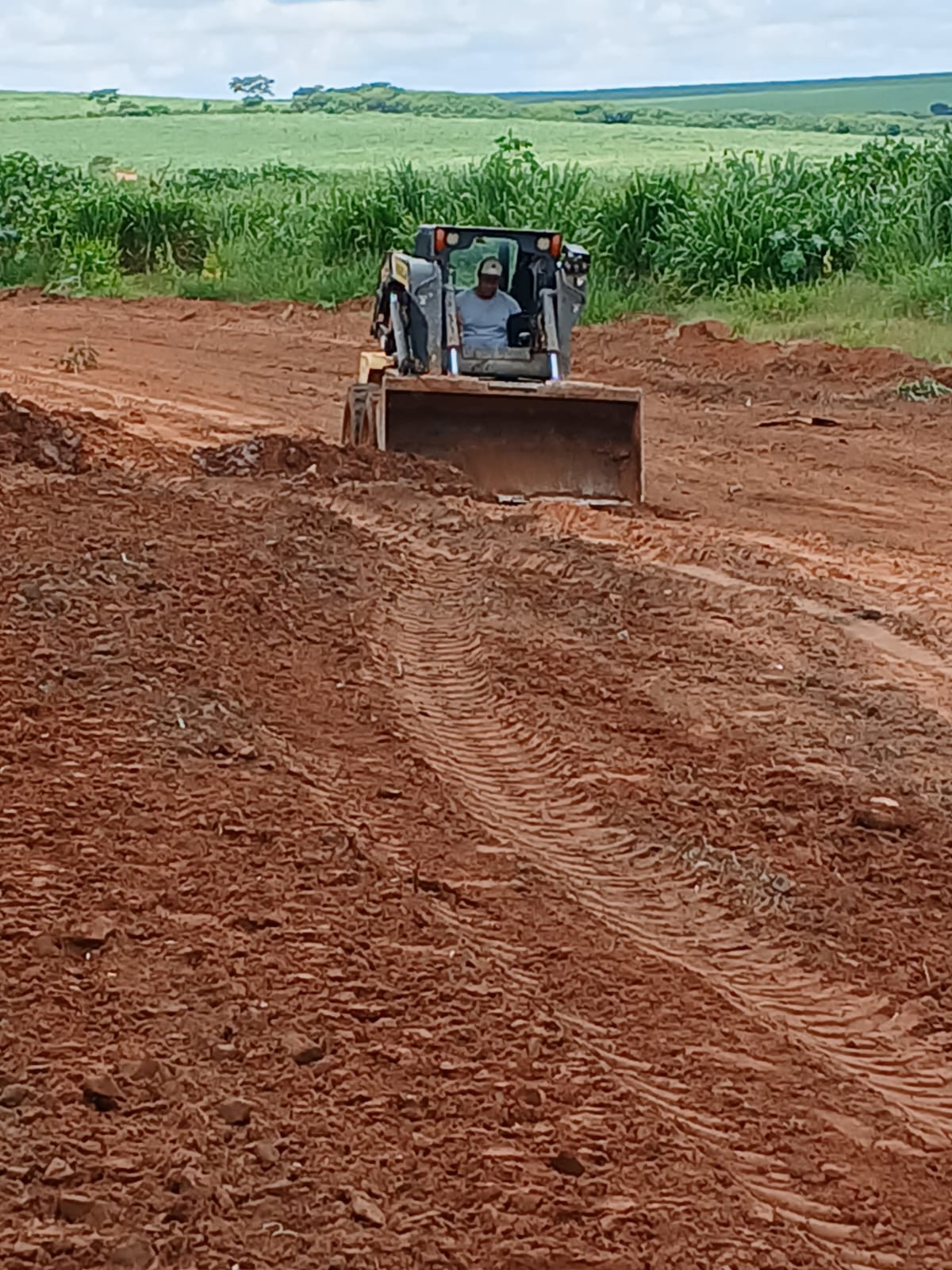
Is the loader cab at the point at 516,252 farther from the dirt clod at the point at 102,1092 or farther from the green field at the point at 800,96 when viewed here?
the green field at the point at 800,96

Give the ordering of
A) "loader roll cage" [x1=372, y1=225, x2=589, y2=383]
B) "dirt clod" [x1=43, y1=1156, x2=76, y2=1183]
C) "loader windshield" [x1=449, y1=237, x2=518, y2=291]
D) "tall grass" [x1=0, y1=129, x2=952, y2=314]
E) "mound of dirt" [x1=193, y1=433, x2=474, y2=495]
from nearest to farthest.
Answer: "dirt clod" [x1=43, y1=1156, x2=76, y2=1183]
"mound of dirt" [x1=193, y1=433, x2=474, y2=495]
"loader roll cage" [x1=372, y1=225, x2=589, y2=383]
"loader windshield" [x1=449, y1=237, x2=518, y2=291]
"tall grass" [x1=0, y1=129, x2=952, y2=314]

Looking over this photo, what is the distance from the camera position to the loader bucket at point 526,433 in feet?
35.2

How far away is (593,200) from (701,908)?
18819mm

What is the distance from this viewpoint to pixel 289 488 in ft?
33.9

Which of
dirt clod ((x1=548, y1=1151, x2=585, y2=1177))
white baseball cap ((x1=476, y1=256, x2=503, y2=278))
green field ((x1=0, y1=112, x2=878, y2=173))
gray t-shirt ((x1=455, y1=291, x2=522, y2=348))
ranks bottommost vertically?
dirt clod ((x1=548, y1=1151, x2=585, y2=1177))

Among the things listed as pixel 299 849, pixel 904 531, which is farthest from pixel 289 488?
pixel 299 849

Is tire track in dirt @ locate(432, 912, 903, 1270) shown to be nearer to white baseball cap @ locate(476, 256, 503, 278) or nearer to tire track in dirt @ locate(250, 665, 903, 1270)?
tire track in dirt @ locate(250, 665, 903, 1270)

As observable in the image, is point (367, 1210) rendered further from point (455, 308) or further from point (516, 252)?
point (516, 252)

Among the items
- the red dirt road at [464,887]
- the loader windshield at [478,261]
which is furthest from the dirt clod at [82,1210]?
the loader windshield at [478,261]

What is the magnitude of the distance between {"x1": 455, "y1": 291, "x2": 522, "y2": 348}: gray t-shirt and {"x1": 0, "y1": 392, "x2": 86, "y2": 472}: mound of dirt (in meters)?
2.78

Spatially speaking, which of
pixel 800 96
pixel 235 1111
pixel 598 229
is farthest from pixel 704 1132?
pixel 800 96

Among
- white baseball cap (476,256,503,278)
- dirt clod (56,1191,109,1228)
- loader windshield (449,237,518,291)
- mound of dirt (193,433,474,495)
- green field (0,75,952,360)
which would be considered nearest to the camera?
dirt clod (56,1191,109,1228)

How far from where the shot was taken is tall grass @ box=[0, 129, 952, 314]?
20.4 metres

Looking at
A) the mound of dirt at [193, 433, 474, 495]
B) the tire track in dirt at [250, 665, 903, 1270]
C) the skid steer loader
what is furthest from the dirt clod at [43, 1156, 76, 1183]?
the skid steer loader
